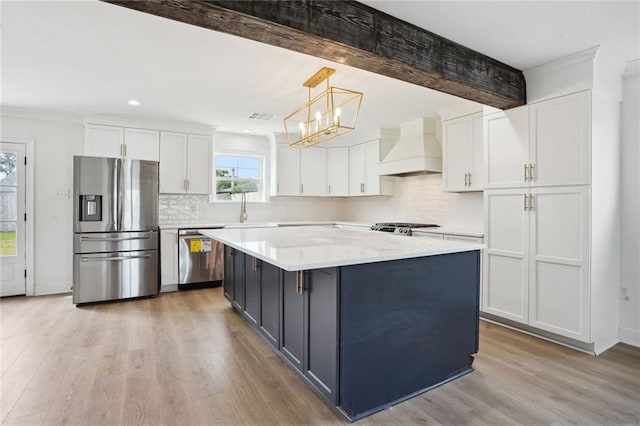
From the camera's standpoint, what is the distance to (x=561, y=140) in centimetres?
284

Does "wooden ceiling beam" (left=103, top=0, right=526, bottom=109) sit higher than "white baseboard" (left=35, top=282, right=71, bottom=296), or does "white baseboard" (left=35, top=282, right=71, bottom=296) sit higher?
"wooden ceiling beam" (left=103, top=0, right=526, bottom=109)

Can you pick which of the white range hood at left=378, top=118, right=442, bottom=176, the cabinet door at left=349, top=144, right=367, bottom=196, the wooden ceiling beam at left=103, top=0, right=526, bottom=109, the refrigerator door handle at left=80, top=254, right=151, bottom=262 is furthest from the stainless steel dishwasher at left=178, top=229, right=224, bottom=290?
the wooden ceiling beam at left=103, top=0, right=526, bottom=109

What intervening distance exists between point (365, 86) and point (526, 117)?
152 cm

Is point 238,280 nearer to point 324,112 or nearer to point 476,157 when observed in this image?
point 324,112

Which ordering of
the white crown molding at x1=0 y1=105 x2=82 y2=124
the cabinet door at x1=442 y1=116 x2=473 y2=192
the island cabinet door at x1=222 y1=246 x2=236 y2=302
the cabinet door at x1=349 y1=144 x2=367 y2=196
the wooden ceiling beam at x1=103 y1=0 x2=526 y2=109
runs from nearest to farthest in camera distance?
the wooden ceiling beam at x1=103 y1=0 x2=526 y2=109, the island cabinet door at x1=222 y1=246 x2=236 y2=302, the cabinet door at x1=442 y1=116 x2=473 y2=192, the white crown molding at x1=0 y1=105 x2=82 y2=124, the cabinet door at x1=349 y1=144 x2=367 y2=196

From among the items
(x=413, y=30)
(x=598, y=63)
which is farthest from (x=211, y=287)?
(x=598, y=63)

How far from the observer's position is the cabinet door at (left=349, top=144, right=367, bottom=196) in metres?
5.73

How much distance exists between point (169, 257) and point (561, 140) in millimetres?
4713

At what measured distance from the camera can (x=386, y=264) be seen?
2025 millimetres

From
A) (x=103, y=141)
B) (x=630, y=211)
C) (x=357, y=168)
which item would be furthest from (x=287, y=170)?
(x=630, y=211)

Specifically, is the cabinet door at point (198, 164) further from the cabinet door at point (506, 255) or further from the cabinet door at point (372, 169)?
the cabinet door at point (506, 255)

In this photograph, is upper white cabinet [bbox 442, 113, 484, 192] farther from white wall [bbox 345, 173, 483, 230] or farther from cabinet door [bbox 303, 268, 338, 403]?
cabinet door [bbox 303, 268, 338, 403]

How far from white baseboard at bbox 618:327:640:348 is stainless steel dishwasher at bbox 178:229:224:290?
4620 millimetres

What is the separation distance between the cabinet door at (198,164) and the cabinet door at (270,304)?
275 cm
